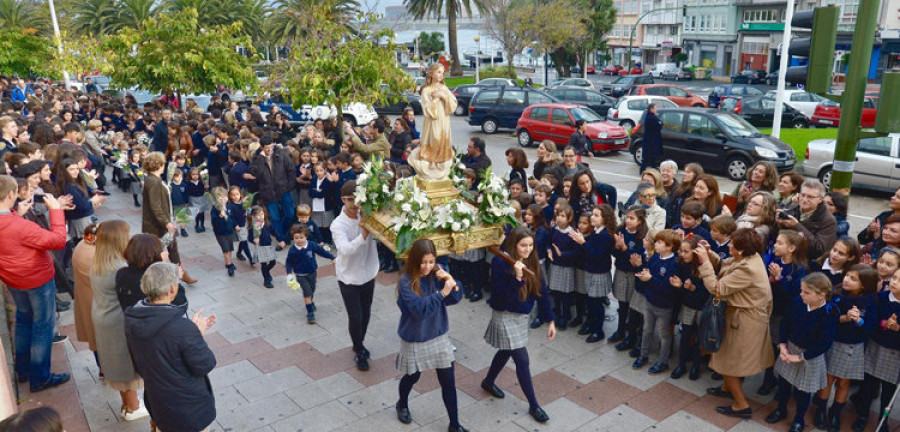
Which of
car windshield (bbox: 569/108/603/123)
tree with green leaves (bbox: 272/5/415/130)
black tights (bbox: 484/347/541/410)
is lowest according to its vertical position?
black tights (bbox: 484/347/541/410)

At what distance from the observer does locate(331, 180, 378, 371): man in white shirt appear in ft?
20.9

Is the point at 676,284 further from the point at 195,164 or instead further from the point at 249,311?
the point at 195,164

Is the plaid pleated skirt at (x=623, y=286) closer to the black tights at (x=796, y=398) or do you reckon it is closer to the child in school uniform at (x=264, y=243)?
the black tights at (x=796, y=398)

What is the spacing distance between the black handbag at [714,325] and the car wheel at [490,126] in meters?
18.4

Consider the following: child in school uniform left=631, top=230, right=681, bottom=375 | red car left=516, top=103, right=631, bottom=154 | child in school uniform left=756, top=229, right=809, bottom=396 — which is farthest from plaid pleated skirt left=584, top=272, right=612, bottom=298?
red car left=516, top=103, right=631, bottom=154

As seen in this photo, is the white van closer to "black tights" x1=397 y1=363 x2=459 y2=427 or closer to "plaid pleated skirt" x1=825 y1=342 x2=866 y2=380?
"plaid pleated skirt" x1=825 y1=342 x2=866 y2=380

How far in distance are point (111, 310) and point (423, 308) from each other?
2559 millimetres

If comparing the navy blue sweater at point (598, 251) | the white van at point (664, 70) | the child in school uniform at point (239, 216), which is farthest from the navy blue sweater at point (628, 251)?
the white van at point (664, 70)

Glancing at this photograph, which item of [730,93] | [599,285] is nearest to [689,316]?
[599,285]

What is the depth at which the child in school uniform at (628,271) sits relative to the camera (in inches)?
275

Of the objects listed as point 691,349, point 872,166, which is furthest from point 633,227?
point 872,166

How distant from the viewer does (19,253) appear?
5816 millimetres

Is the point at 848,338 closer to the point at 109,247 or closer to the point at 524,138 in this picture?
the point at 109,247

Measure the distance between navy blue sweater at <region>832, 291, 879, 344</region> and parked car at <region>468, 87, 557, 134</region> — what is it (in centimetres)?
1832
